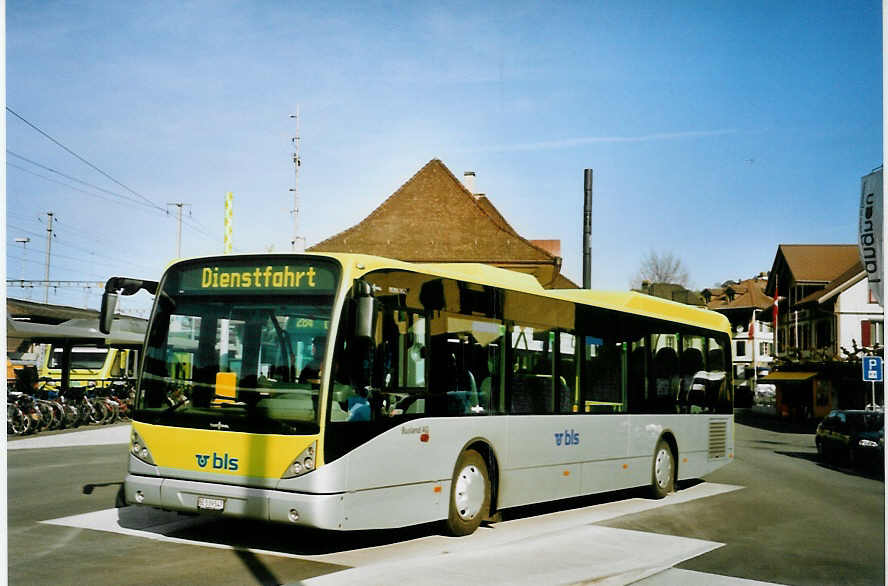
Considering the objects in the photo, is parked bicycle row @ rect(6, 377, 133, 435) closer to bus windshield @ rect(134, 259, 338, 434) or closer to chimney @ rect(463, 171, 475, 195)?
bus windshield @ rect(134, 259, 338, 434)

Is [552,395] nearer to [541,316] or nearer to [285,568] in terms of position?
[541,316]

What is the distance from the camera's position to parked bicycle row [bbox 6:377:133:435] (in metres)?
25.5

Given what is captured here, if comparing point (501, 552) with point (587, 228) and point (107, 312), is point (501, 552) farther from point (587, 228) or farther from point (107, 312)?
Result: point (587, 228)

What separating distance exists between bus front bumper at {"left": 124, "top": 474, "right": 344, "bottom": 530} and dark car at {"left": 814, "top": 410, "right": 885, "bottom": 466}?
18715 mm

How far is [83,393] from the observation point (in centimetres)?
3128

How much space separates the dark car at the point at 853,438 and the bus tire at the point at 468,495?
52.7ft

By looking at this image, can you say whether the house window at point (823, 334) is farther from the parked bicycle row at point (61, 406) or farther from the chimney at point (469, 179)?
the parked bicycle row at point (61, 406)

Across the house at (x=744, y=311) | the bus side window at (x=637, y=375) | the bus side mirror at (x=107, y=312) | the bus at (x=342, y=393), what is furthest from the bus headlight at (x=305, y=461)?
the house at (x=744, y=311)

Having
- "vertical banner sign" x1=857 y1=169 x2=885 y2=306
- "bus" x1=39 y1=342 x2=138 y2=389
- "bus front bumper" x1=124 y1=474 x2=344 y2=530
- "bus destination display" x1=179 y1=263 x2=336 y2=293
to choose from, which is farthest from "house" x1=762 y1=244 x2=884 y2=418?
"bus front bumper" x1=124 y1=474 x2=344 y2=530

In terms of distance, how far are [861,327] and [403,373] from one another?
57.4 metres

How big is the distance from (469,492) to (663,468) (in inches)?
220

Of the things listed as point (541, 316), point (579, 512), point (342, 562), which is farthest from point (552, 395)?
point (342, 562)

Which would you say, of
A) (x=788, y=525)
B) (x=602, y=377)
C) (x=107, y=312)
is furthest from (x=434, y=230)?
(x=107, y=312)

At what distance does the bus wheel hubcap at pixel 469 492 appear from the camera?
1008cm
